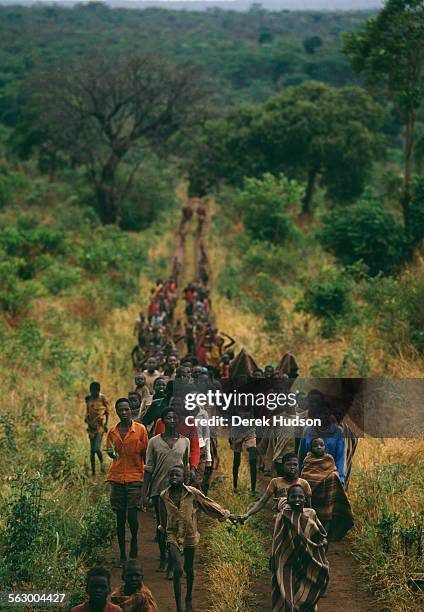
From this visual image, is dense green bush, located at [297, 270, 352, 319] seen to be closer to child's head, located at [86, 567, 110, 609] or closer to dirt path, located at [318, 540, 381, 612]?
dirt path, located at [318, 540, 381, 612]

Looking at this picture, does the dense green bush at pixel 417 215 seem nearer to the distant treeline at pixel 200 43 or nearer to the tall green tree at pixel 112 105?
the tall green tree at pixel 112 105

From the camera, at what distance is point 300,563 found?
20.9ft

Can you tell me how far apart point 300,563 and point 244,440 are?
3217 millimetres

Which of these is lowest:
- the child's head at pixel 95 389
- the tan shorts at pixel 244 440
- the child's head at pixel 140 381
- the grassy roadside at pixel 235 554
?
the grassy roadside at pixel 235 554

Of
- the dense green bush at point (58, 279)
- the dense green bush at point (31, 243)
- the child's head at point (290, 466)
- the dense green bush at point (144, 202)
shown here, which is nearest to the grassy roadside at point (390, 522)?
the child's head at point (290, 466)

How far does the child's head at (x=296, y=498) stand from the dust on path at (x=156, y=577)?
1.32 metres

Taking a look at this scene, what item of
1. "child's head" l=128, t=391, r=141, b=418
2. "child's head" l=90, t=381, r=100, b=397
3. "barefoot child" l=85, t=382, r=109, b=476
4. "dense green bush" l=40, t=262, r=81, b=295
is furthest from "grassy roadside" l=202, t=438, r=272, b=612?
"dense green bush" l=40, t=262, r=81, b=295

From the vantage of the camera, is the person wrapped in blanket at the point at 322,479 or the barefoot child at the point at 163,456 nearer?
the barefoot child at the point at 163,456

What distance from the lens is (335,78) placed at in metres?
60.7

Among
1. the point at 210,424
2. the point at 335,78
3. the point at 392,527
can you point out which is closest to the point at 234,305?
the point at 210,424

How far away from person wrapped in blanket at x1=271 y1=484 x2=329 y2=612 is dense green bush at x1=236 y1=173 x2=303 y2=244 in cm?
1935

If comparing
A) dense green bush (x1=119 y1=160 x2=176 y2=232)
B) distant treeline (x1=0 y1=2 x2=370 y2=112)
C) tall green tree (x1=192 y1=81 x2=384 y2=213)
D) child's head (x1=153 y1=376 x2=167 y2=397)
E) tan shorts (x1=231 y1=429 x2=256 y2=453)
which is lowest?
tan shorts (x1=231 y1=429 x2=256 y2=453)

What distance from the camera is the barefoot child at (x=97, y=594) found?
5227 millimetres

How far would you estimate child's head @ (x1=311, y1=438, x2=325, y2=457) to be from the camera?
24.5ft
